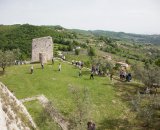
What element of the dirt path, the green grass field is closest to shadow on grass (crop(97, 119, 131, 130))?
the green grass field

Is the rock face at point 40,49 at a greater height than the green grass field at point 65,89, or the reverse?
the rock face at point 40,49

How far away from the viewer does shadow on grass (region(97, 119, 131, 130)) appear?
122 feet

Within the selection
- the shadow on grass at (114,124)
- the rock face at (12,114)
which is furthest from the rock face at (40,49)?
the rock face at (12,114)

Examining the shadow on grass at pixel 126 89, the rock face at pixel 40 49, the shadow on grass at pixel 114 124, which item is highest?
the rock face at pixel 40 49

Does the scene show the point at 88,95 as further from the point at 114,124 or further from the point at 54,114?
the point at 114,124

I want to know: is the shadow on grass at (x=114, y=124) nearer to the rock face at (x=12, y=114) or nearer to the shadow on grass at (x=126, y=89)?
the shadow on grass at (x=126, y=89)

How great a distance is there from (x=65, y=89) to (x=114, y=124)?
10.9 m

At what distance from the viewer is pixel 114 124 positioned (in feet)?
125

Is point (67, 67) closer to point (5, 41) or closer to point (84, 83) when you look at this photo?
point (84, 83)

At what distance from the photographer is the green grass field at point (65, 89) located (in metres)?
39.3

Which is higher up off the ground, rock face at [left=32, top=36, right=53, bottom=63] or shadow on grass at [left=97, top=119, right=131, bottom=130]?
rock face at [left=32, top=36, right=53, bottom=63]

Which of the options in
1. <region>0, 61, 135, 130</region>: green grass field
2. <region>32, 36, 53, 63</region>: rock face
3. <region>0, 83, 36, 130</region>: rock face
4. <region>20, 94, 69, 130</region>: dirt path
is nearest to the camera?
<region>0, 83, 36, 130</region>: rock face

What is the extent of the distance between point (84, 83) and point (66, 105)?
9381mm

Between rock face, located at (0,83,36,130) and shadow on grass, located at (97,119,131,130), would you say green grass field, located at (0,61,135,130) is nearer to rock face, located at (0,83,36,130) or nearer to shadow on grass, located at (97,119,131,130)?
shadow on grass, located at (97,119,131,130)
